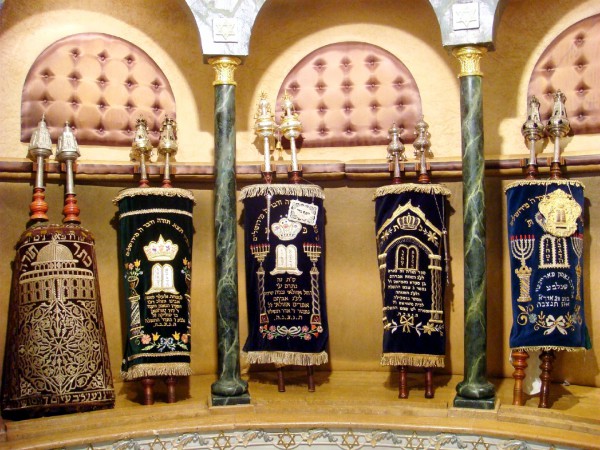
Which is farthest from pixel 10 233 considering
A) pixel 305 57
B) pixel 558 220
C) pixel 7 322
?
pixel 558 220

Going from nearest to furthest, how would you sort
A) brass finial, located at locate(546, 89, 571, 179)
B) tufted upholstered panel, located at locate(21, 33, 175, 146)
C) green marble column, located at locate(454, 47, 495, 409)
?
1. green marble column, located at locate(454, 47, 495, 409)
2. brass finial, located at locate(546, 89, 571, 179)
3. tufted upholstered panel, located at locate(21, 33, 175, 146)

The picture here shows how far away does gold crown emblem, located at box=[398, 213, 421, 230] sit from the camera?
666cm

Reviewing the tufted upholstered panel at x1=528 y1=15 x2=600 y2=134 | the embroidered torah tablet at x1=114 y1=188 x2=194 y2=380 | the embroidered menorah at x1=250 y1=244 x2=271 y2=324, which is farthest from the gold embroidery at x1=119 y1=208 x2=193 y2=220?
the tufted upholstered panel at x1=528 y1=15 x2=600 y2=134

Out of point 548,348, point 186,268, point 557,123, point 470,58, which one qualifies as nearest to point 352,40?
point 470,58

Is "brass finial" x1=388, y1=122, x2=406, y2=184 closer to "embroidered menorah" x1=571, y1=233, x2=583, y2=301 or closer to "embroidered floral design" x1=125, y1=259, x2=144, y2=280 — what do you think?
"embroidered menorah" x1=571, y1=233, x2=583, y2=301

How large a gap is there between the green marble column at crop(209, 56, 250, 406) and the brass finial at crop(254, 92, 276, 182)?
1.46 feet

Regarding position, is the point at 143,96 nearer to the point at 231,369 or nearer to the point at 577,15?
the point at 231,369

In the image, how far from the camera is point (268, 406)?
6.40m

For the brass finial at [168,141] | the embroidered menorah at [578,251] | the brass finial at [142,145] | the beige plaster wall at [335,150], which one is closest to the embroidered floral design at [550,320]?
the embroidered menorah at [578,251]

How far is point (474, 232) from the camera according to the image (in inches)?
250

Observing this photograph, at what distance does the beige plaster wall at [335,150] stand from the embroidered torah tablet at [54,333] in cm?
65

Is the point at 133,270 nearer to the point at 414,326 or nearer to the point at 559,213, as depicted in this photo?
the point at 414,326

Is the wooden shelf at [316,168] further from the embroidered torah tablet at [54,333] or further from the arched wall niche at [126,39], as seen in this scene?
the embroidered torah tablet at [54,333]

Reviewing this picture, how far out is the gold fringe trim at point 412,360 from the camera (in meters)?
6.49
